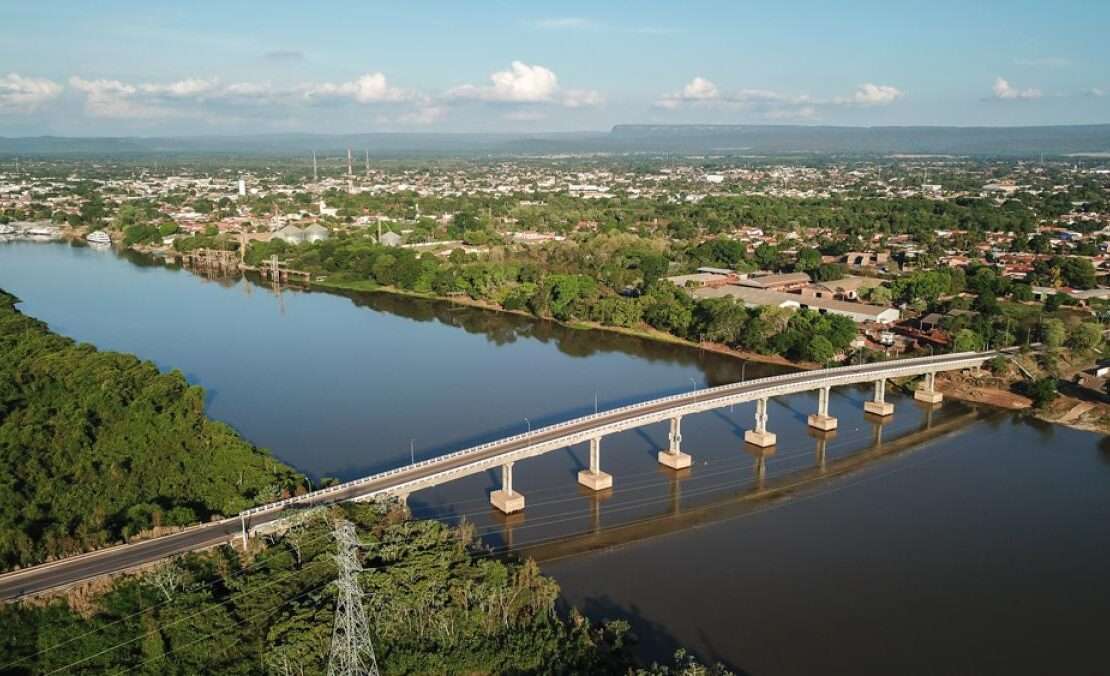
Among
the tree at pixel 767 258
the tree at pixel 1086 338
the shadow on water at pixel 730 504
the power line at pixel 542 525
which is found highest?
the tree at pixel 767 258

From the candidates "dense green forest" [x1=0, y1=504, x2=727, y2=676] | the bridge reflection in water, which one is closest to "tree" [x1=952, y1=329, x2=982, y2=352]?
A: the bridge reflection in water

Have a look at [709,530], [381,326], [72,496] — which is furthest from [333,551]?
[381,326]

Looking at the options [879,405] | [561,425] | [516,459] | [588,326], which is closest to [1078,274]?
[879,405]

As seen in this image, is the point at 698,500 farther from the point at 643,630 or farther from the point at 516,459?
the point at 643,630

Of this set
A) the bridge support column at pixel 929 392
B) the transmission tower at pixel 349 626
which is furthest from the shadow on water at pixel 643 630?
the bridge support column at pixel 929 392

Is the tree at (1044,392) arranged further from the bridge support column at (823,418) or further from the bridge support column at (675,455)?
the bridge support column at (675,455)

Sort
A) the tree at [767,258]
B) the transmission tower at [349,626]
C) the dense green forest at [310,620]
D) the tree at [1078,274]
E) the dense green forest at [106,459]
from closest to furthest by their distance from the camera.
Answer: the transmission tower at [349,626], the dense green forest at [310,620], the dense green forest at [106,459], the tree at [1078,274], the tree at [767,258]

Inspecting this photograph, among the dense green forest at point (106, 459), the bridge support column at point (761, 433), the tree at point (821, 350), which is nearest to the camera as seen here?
the dense green forest at point (106, 459)
